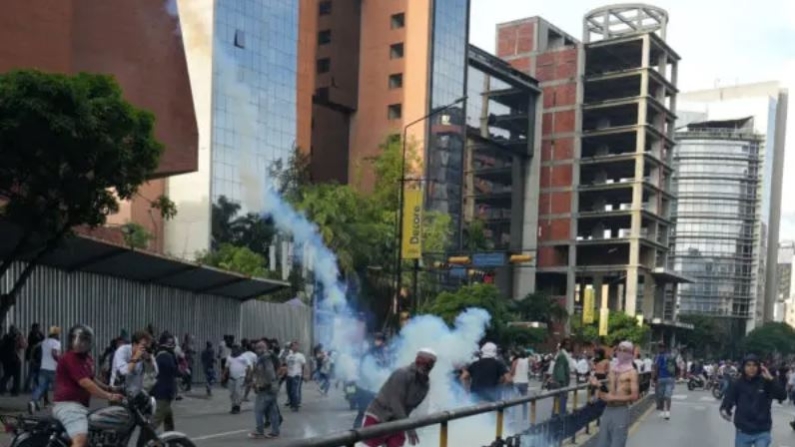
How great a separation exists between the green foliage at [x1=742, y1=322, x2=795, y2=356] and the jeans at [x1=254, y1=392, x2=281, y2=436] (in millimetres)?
111374

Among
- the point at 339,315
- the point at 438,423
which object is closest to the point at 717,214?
the point at 339,315

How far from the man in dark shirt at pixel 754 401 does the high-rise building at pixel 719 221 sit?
123825 millimetres

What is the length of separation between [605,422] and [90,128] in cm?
904

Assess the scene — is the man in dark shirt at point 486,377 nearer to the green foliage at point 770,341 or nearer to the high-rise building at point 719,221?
the green foliage at point 770,341

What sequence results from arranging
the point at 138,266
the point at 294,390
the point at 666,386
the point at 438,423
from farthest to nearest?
the point at 138,266, the point at 666,386, the point at 294,390, the point at 438,423

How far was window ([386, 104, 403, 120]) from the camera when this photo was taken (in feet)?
229

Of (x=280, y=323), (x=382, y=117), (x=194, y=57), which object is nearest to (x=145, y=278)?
(x=280, y=323)

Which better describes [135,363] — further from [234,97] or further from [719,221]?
[719,221]

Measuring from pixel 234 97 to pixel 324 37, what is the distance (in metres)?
28.2

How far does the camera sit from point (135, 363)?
11.9m

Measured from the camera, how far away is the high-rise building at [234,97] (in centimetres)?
4341

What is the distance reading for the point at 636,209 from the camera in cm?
8475

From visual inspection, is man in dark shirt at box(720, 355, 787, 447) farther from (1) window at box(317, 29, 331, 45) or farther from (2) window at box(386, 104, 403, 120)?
(1) window at box(317, 29, 331, 45)

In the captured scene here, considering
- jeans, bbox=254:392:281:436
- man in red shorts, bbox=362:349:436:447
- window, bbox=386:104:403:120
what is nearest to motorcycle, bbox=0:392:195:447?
man in red shorts, bbox=362:349:436:447
